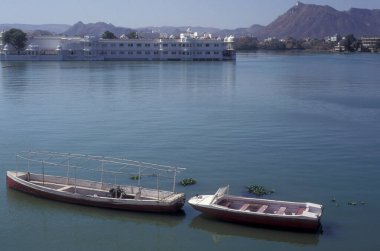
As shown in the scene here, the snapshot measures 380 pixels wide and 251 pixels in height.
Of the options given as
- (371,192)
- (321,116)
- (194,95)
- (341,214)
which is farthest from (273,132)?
(194,95)

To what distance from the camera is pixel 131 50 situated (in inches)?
4919

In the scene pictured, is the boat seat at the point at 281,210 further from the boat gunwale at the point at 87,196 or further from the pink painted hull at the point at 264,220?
the boat gunwale at the point at 87,196

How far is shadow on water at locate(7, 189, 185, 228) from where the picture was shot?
18109mm

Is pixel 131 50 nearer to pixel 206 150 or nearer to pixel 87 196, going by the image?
pixel 206 150

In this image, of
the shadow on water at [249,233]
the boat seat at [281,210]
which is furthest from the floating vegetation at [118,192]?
the boat seat at [281,210]

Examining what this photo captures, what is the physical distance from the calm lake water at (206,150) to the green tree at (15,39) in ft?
234

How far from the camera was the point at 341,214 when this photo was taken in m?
18.5

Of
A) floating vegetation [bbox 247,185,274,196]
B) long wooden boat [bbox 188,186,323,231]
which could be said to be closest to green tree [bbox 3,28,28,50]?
floating vegetation [bbox 247,185,274,196]

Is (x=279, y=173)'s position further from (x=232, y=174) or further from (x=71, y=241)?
(x=71, y=241)

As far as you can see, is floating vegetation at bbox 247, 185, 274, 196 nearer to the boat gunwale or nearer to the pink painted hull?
the pink painted hull

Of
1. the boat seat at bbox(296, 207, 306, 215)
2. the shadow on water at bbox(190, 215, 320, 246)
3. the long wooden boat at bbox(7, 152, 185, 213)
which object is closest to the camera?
the shadow on water at bbox(190, 215, 320, 246)

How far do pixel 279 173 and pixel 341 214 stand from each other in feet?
17.3

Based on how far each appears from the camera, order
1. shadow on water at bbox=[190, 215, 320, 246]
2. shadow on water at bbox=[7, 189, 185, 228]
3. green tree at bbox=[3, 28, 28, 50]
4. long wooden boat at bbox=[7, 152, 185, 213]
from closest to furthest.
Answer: shadow on water at bbox=[190, 215, 320, 246] < shadow on water at bbox=[7, 189, 185, 228] < long wooden boat at bbox=[7, 152, 185, 213] < green tree at bbox=[3, 28, 28, 50]

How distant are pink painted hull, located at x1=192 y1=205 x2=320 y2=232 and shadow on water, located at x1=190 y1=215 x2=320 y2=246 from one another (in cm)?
18
